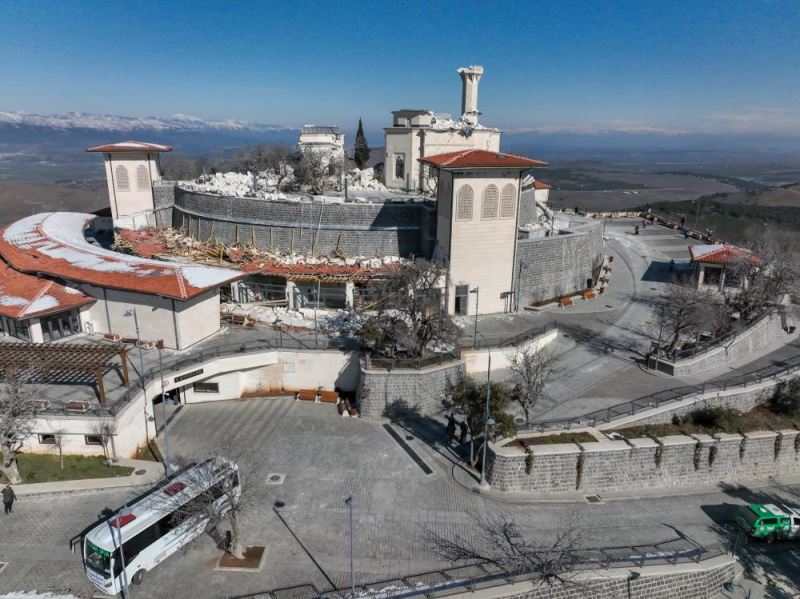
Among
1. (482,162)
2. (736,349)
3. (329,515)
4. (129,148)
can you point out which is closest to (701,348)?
(736,349)

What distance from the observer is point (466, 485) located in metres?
18.9

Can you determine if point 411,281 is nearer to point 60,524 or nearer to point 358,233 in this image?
point 358,233

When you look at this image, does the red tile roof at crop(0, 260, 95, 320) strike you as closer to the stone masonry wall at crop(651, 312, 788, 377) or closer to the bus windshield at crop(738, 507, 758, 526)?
the stone masonry wall at crop(651, 312, 788, 377)

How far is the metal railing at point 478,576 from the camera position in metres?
14.0

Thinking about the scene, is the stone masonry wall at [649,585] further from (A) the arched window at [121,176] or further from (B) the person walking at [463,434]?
(A) the arched window at [121,176]

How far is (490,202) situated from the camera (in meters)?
28.6

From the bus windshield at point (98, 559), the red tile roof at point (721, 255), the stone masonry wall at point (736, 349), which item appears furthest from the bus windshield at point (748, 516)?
the bus windshield at point (98, 559)

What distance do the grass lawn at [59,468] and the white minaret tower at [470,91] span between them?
118 ft

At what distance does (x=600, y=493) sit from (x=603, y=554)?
3.74 meters

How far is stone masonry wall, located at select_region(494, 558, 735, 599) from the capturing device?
50.9 ft

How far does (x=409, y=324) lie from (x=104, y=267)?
1587 cm

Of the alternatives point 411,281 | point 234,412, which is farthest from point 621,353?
point 234,412

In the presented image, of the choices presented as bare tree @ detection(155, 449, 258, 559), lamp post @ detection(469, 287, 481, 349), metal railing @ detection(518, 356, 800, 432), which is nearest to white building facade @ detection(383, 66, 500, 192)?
lamp post @ detection(469, 287, 481, 349)

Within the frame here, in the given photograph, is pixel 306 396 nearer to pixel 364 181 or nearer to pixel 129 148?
pixel 364 181
